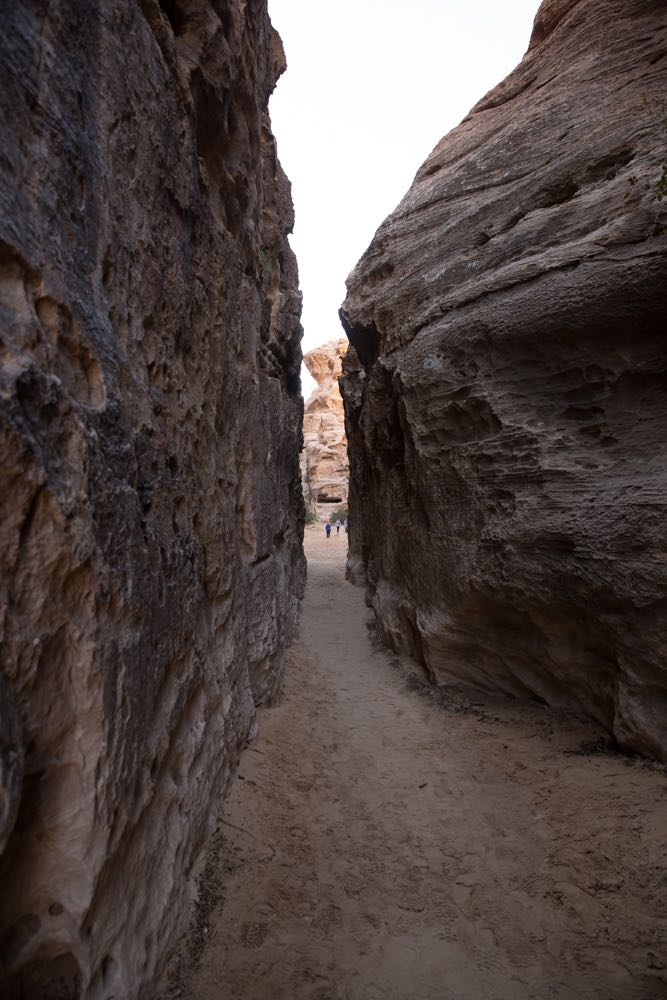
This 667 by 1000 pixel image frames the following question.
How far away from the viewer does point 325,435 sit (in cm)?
4128

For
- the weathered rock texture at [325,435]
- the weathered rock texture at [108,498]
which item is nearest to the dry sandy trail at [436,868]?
the weathered rock texture at [108,498]

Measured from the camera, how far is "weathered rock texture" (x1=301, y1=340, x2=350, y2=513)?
39.4m

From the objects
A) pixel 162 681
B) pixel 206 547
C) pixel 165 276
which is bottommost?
pixel 162 681

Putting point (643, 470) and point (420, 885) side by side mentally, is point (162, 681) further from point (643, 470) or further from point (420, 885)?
point (643, 470)

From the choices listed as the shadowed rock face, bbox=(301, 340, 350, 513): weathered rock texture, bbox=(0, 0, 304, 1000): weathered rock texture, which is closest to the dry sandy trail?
bbox=(0, 0, 304, 1000): weathered rock texture

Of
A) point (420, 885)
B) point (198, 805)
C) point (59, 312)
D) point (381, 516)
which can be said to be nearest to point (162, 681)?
point (198, 805)

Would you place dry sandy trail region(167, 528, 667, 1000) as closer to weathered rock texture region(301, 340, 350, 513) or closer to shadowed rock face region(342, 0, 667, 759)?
shadowed rock face region(342, 0, 667, 759)

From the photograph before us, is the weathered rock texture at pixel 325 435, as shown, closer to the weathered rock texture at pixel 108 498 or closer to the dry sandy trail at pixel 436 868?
the dry sandy trail at pixel 436 868

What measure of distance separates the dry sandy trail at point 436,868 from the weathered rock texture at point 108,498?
25.9 inches

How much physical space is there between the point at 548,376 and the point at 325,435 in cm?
3476

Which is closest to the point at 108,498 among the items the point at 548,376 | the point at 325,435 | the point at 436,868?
Result: the point at 436,868

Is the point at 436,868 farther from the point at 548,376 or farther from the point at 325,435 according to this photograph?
the point at 325,435

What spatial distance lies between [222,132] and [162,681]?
6337mm

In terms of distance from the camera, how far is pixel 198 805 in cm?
457
